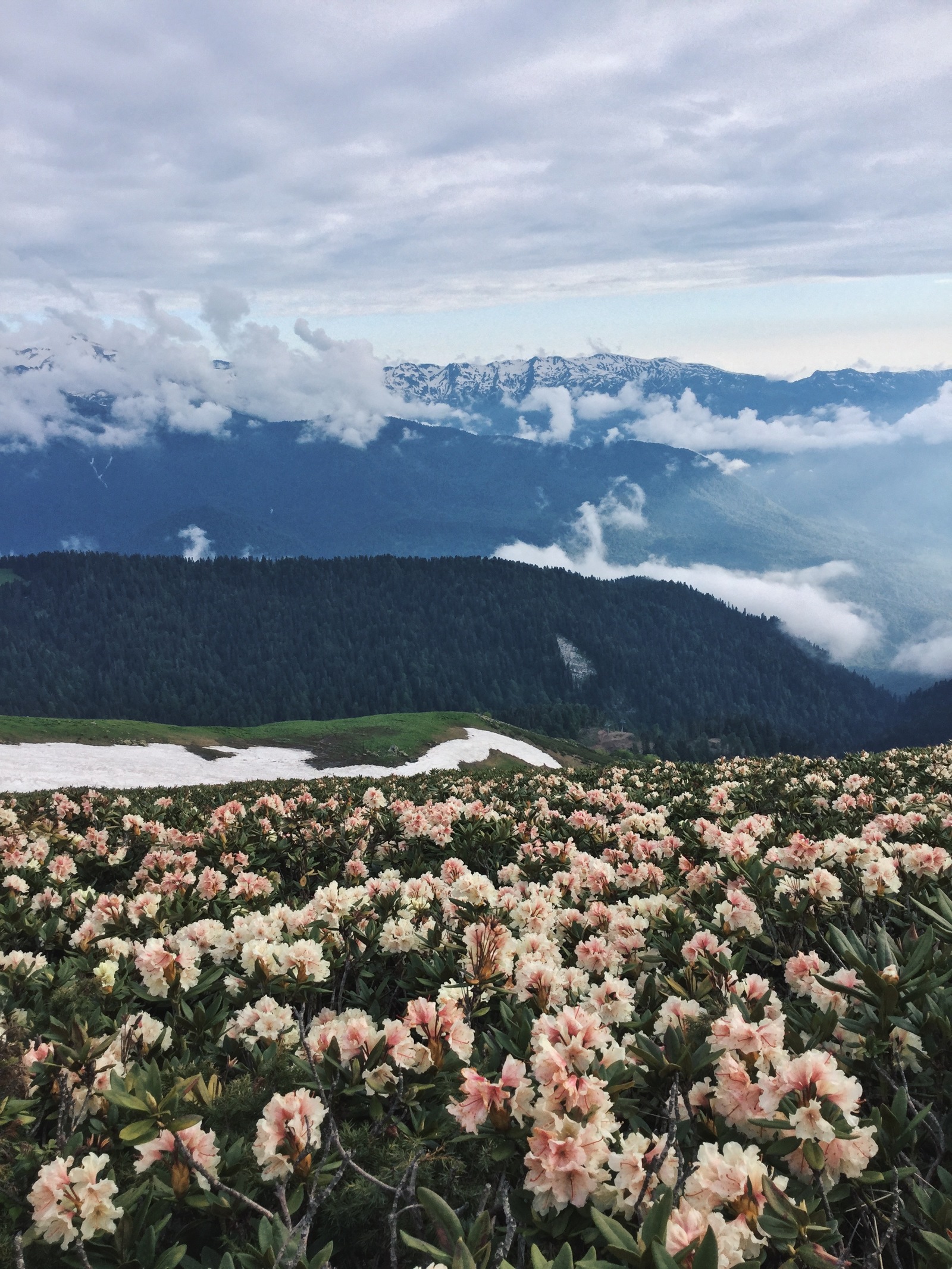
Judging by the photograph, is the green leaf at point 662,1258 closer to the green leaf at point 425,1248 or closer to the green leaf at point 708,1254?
the green leaf at point 708,1254

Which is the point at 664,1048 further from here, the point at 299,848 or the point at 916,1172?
the point at 299,848

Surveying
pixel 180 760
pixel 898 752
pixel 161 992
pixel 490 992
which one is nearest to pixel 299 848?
pixel 161 992

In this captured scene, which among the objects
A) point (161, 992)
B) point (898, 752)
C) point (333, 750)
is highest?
point (161, 992)

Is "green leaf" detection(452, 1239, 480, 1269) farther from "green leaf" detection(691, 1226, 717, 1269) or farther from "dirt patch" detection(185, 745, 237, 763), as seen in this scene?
"dirt patch" detection(185, 745, 237, 763)

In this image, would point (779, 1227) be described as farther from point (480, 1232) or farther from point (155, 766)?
point (155, 766)

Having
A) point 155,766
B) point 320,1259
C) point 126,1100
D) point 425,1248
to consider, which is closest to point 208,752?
point 155,766

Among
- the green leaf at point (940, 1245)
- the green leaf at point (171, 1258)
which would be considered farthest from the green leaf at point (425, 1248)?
the green leaf at point (940, 1245)
